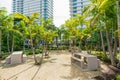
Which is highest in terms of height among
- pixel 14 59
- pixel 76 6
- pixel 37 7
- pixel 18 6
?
pixel 18 6

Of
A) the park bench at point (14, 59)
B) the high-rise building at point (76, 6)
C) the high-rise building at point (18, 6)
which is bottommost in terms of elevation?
the park bench at point (14, 59)

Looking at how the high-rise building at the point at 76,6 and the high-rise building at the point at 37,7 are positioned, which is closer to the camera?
the high-rise building at the point at 76,6

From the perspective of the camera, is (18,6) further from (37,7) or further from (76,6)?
(76,6)

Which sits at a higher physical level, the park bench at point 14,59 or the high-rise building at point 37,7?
the high-rise building at point 37,7

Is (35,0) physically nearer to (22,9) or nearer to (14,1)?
(22,9)

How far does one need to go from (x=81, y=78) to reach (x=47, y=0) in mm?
105653

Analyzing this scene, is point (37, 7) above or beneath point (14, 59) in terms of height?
above

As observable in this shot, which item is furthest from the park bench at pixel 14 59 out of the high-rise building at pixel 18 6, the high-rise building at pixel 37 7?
the high-rise building at pixel 18 6

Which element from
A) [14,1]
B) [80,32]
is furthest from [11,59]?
[14,1]

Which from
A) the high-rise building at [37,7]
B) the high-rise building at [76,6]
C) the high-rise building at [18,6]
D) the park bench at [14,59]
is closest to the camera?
the park bench at [14,59]

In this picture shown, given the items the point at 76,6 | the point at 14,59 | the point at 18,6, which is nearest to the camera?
the point at 14,59

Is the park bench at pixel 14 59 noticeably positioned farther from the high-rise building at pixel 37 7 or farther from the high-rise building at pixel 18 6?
the high-rise building at pixel 18 6

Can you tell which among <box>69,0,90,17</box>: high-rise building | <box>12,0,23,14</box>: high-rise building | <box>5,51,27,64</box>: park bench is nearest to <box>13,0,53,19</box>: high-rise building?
<box>12,0,23,14</box>: high-rise building

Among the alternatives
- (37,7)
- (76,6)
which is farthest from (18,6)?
(76,6)
